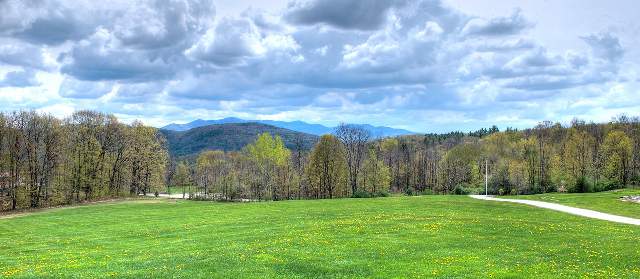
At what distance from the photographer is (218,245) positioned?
27672mm

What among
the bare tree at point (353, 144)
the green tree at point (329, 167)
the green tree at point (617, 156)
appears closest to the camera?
the green tree at point (329, 167)

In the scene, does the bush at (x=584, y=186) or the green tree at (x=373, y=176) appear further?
the green tree at (x=373, y=176)

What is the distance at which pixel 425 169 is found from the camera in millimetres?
137375

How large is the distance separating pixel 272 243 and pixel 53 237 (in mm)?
19517

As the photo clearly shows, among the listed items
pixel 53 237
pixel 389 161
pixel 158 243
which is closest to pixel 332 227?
pixel 158 243

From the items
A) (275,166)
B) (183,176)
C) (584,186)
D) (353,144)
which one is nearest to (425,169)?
(353,144)

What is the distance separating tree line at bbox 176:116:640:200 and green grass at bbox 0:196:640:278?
43658 mm

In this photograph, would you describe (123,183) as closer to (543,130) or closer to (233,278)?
(233,278)

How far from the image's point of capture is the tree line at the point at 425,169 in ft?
317

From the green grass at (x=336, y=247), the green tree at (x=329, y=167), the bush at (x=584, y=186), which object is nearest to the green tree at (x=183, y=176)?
the green tree at (x=329, y=167)

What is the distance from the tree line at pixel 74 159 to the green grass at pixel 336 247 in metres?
33.4

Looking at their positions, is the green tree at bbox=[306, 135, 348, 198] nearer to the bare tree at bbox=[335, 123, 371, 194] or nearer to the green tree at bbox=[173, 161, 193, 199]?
the bare tree at bbox=[335, 123, 371, 194]

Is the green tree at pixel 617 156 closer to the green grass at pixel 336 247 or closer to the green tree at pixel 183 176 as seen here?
the green grass at pixel 336 247

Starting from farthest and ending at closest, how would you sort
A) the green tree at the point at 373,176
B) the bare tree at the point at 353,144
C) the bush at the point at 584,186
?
1. the green tree at the point at 373,176
2. the bare tree at the point at 353,144
3. the bush at the point at 584,186
